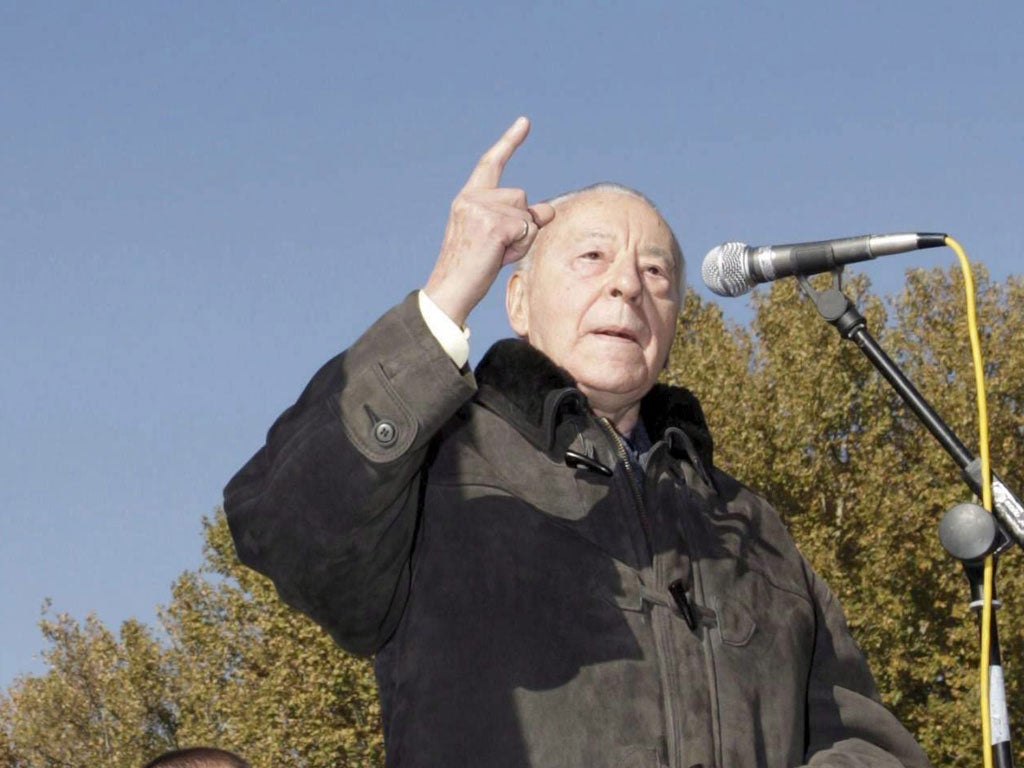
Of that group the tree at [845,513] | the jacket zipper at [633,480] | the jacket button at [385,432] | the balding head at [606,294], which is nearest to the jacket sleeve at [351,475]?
the jacket button at [385,432]

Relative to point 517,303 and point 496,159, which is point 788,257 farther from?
point 496,159

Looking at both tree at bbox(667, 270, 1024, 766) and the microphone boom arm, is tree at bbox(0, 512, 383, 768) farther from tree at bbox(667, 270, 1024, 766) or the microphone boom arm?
Result: the microphone boom arm

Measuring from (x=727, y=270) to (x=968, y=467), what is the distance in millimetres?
858

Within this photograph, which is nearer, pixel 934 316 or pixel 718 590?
pixel 718 590

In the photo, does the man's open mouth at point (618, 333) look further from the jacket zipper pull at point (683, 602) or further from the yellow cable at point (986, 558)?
the yellow cable at point (986, 558)

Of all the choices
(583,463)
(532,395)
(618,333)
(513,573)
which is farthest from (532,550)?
(618,333)

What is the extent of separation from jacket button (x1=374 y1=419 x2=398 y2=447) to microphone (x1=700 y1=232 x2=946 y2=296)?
55.8 inches

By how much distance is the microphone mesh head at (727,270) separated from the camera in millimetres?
4414

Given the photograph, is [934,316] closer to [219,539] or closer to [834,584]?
[834,584]

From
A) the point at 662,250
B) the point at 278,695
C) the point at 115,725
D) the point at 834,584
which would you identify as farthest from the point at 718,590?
the point at 115,725

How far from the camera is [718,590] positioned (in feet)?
12.7

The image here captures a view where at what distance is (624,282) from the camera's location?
13.5 feet

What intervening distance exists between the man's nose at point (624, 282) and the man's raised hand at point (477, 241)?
0.65 metres

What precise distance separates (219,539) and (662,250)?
37.3 metres
